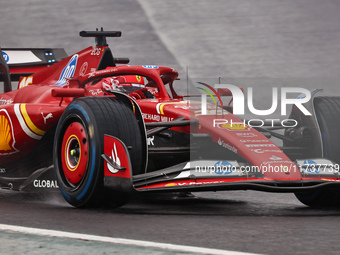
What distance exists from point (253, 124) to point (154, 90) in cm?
154

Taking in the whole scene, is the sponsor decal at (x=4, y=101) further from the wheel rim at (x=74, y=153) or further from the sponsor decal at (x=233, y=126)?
the sponsor decal at (x=233, y=126)

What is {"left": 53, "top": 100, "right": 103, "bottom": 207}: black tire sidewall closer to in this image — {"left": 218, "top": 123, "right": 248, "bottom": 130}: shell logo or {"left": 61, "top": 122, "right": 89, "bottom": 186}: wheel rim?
{"left": 61, "top": 122, "right": 89, "bottom": 186}: wheel rim

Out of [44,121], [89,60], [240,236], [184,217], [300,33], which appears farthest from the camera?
[300,33]

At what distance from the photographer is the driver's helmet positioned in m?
7.28

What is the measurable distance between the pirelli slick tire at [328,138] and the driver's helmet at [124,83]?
1.88 meters

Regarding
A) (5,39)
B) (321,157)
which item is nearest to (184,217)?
(321,157)

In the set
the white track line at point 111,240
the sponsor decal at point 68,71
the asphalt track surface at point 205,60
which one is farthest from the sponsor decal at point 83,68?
the white track line at point 111,240

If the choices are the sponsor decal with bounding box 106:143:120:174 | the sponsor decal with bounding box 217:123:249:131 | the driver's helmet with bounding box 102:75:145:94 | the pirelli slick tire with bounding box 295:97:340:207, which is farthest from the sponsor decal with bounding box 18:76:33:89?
the pirelli slick tire with bounding box 295:97:340:207

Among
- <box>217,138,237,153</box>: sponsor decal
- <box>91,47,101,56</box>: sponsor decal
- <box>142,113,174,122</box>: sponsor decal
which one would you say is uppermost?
<box>91,47,101,56</box>: sponsor decal

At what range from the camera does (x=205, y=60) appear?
20.3m

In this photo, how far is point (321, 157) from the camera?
235 inches

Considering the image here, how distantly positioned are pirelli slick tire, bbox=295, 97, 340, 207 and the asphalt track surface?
0.20 metres

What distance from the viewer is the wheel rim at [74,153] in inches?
Answer: 227

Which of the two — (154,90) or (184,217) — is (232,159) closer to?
(184,217)
